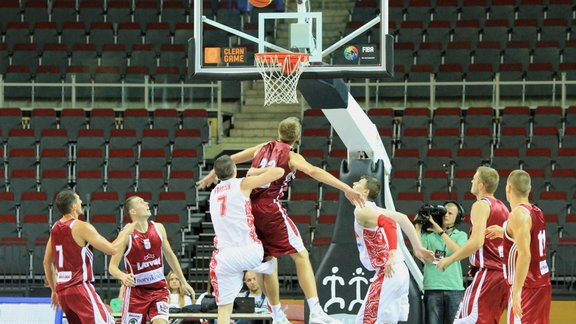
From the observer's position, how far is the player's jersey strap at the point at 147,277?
1250cm

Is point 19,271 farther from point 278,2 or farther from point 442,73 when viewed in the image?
point 442,73

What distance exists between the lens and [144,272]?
12.5m

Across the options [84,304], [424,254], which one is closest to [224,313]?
[84,304]

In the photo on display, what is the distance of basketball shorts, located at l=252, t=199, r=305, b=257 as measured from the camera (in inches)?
453

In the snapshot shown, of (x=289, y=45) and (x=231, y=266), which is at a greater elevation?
(x=289, y=45)

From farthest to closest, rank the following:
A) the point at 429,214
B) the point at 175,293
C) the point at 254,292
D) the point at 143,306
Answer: the point at 175,293, the point at 254,292, the point at 429,214, the point at 143,306

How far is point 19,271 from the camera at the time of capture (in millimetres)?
18891

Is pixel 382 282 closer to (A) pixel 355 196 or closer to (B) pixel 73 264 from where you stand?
(A) pixel 355 196

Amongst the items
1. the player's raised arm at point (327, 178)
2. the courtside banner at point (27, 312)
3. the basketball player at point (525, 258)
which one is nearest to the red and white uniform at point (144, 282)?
the player's raised arm at point (327, 178)

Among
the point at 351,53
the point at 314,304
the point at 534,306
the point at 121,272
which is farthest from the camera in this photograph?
the point at 351,53

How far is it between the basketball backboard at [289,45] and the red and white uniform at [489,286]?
2.02 m

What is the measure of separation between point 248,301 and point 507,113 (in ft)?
29.3

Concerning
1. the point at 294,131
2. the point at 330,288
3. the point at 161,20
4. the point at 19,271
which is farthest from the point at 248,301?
the point at 161,20

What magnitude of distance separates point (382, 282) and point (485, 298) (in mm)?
1106
